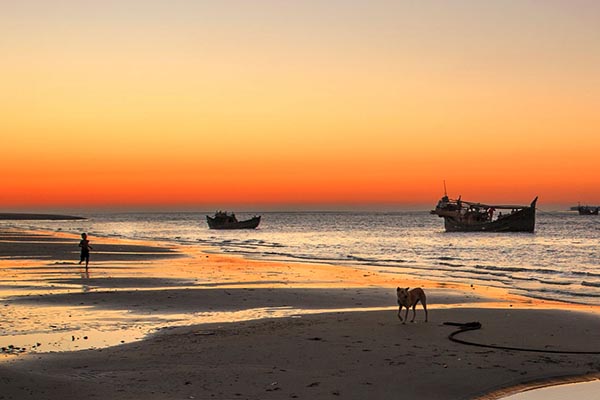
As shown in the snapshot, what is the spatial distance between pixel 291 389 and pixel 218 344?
3.30 meters

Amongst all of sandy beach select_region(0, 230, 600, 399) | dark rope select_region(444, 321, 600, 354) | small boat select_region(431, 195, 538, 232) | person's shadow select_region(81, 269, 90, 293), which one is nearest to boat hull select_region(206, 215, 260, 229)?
small boat select_region(431, 195, 538, 232)

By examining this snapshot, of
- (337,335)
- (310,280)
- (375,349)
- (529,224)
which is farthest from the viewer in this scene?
(529,224)

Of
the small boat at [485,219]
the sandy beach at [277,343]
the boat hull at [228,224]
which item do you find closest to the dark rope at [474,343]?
the sandy beach at [277,343]

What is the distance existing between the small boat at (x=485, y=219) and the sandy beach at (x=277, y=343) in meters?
67.7

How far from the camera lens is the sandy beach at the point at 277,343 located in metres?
9.11

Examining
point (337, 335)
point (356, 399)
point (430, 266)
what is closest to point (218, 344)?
point (337, 335)

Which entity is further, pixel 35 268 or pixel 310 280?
pixel 35 268

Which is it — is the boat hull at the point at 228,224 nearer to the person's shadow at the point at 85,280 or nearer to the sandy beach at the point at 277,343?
the person's shadow at the point at 85,280

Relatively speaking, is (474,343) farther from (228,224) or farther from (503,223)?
(228,224)

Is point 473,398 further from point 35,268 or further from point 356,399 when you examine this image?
point 35,268

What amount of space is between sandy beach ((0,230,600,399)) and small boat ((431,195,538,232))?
222 ft

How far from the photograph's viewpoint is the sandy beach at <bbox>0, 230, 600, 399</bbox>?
9109 mm

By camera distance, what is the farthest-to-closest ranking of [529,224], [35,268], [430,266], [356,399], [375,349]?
1. [529,224]
2. [430,266]
3. [35,268]
4. [375,349]
5. [356,399]

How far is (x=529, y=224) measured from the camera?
292ft
